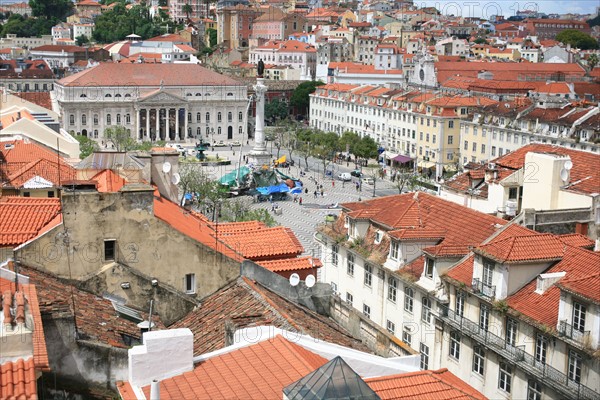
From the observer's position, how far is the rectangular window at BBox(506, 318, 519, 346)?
66.7 feet

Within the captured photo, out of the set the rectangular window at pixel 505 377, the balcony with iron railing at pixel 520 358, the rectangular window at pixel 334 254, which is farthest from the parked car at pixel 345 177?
the rectangular window at pixel 505 377

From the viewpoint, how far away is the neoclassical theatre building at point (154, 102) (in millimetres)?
104875

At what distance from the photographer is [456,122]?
3108 inches

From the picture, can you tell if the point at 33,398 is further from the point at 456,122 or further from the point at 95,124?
the point at 95,124

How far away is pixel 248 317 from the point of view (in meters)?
13.2

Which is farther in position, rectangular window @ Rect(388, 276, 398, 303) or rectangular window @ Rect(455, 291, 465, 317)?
rectangular window @ Rect(388, 276, 398, 303)

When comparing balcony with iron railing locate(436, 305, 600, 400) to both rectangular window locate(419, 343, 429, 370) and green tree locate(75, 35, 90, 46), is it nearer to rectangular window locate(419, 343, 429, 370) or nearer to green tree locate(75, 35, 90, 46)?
rectangular window locate(419, 343, 429, 370)

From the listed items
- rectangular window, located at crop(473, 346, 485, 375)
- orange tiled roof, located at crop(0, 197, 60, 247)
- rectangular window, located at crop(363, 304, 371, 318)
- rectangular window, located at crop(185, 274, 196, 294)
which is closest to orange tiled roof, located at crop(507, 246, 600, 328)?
rectangular window, located at crop(473, 346, 485, 375)

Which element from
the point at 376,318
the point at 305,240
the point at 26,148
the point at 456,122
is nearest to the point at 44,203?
the point at 376,318

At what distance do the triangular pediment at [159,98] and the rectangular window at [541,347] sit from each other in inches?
3644

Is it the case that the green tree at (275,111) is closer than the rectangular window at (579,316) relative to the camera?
No

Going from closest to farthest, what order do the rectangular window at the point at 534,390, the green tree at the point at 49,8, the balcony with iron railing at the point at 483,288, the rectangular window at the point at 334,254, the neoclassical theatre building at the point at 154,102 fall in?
the rectangular window at the point at 534,390, the balcony with iron railing at the point at 483,288, the rectangular window at the point at 334,254, the neoclassical theatre building at the point at 154,102, the green tree at the point at 49,8

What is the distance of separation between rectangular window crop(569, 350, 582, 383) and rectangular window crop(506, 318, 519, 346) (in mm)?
2029

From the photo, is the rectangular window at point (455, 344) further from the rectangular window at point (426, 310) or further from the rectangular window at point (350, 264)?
the rectangular window at point (350, 264)
